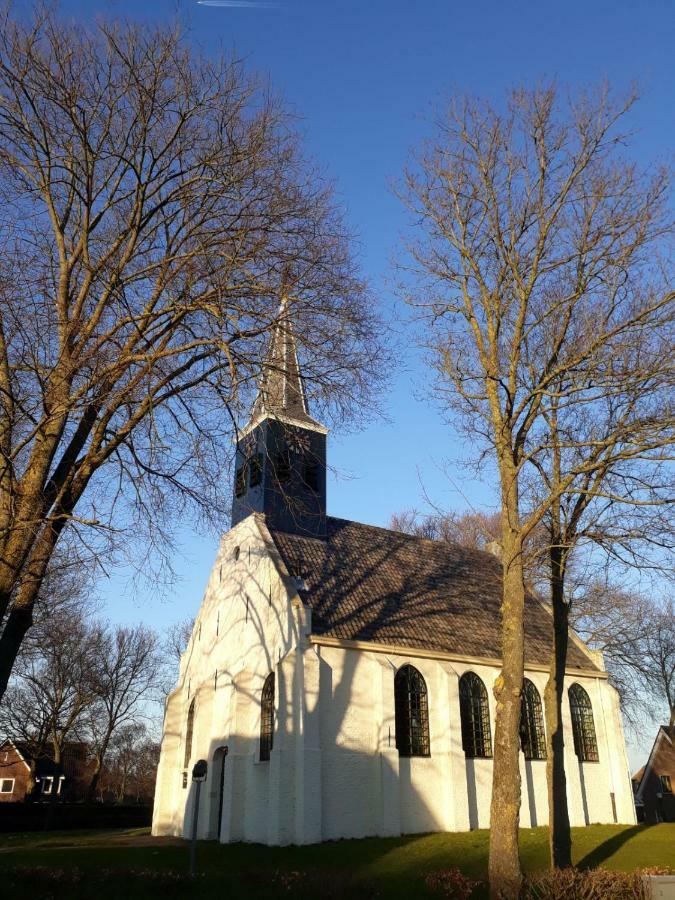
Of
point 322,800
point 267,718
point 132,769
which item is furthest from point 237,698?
point 132,769

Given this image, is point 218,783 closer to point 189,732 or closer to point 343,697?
point 189,732

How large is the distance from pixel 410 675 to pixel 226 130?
646 inches

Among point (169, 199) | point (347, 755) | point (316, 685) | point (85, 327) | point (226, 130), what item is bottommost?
point (347, 755)

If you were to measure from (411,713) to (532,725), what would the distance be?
538 centimetres

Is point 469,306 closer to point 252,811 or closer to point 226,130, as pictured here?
point 226,130

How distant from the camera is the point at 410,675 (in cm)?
2127

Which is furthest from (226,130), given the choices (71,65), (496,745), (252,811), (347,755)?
(252,811)

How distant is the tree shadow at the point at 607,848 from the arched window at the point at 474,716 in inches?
163

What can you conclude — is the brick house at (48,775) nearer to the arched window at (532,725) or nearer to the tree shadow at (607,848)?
the arched window at (532,725)

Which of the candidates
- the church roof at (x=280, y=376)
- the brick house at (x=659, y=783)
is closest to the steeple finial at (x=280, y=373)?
the church roof at (x=280, y=376)

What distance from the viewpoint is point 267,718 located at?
20047 mm

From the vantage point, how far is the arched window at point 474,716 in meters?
21.6

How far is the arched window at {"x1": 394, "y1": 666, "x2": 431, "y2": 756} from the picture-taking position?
66.9 ft

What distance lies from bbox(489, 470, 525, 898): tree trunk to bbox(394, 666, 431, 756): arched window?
10508mm
